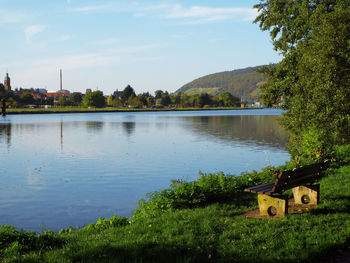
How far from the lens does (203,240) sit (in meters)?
7.20

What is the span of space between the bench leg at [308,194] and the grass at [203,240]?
27 centimetres

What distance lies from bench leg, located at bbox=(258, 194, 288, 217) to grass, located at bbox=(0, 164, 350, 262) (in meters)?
0.30

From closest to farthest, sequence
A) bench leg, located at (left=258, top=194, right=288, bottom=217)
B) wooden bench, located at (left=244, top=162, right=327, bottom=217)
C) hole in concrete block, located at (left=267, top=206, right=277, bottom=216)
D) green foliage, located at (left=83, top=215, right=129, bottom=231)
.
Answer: wooden bench, located at (left=244, top=162, right=327, bottom=217)
bench leg, located at (left=258, top=194, right=288, bottom=217)
hole in concrete block, located at (left=267, top=206, right=277, bottom=216)
green foliage, located at (left=83, top=215, right=129, bottom=231)

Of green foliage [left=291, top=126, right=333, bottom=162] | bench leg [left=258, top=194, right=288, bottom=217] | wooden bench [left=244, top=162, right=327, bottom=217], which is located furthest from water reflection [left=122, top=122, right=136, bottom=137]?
bench leg [left=258, top=194, right=288, bottom=217]

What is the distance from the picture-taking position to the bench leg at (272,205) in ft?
28.9

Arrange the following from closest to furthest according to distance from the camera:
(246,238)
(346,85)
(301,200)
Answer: (246,238) → (301,200) → (346,85)

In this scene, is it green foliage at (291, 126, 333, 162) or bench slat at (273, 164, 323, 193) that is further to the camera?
green foliage at (291, 126, 333, 162)

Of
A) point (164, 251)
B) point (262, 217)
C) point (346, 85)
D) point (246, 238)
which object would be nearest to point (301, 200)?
point (262, 217)

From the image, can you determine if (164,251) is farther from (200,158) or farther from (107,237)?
(200,158)

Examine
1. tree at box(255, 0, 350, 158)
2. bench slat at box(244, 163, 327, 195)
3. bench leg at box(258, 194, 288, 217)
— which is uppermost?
tree at box(255, 0, 350, 158)

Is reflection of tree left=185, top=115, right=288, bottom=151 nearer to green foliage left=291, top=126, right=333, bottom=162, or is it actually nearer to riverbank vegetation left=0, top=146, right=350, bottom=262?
green foliage left=291, top=126, right=333, bottom=162

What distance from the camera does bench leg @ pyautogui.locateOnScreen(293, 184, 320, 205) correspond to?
9789 millimetres

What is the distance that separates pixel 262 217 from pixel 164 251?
3.43 metres

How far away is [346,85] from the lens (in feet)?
71.7
